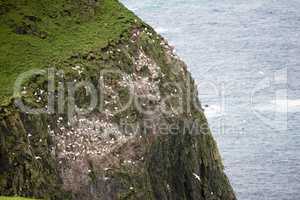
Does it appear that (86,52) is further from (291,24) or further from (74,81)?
(291,24)

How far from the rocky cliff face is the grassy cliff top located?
0.05 meters

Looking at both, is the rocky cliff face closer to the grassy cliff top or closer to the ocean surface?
the grassy cliff top

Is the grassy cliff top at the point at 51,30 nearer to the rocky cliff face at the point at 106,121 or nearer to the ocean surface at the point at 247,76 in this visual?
the rocky cliff face at the point at 106,121

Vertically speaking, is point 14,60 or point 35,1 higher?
point 35,1

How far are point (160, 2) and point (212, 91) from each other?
20.3 metres

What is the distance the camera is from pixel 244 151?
3778 centimetres

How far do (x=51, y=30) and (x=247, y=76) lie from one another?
2638 centimetres

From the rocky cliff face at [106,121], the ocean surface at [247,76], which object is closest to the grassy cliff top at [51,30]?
the rocky cliff face at [106,121]

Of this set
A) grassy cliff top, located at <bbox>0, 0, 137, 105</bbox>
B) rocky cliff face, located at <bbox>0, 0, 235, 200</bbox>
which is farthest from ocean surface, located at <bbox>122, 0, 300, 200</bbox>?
grassy cliff top, located at <bbox>0, 0, 137, 105</bbox>

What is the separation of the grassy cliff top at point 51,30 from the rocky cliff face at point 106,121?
47 millimetres

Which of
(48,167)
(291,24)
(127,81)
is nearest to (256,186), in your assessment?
(127,81)

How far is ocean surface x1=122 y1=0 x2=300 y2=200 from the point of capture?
117 feet

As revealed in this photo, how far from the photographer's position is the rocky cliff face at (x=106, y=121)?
2062 cm

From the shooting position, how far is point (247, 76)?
160 feet
